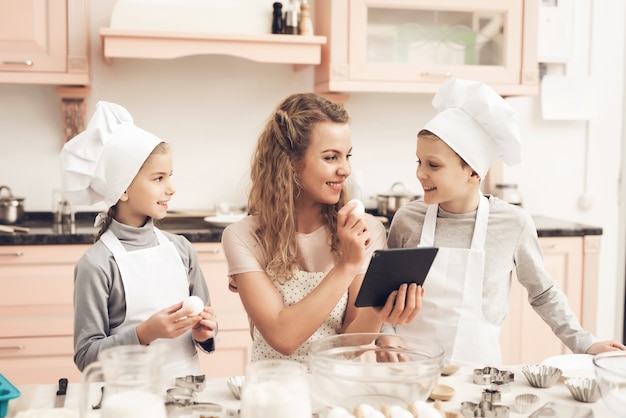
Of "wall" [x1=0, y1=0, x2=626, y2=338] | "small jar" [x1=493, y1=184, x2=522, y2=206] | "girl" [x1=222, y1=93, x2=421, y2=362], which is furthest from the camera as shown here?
"small jar" [x1=493, y1=184, x2=522, y2=206]

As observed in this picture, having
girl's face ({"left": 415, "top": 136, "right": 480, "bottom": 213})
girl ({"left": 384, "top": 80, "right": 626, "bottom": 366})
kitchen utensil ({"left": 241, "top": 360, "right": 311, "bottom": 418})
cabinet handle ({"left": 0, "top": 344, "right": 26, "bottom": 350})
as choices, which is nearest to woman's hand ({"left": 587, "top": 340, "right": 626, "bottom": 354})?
girl ({"left": 384, "top": 80, "right": 626, "bottom": 366})

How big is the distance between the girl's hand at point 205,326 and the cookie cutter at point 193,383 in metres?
0.16

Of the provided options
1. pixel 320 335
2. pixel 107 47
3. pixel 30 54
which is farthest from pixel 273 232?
pixel 30 54

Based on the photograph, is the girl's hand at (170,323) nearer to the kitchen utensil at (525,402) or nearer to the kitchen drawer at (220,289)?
the kitchen utensil at (525,402)

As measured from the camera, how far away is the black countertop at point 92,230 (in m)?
2.66

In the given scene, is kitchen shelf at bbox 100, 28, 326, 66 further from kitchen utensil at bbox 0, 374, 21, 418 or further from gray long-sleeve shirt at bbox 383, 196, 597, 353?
kitchen utensil at bbox 0, 374, 21, 418

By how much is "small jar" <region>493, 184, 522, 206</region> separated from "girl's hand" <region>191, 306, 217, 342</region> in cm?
215

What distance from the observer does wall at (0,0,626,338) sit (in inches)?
124

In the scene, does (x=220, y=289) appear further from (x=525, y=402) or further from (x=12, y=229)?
(x=525, y=402)

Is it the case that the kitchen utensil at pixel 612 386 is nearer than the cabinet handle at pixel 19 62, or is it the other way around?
the kitchen utensil at pixel 612 386

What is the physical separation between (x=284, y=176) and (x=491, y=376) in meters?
0.66

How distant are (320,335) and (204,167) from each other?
1.76 m

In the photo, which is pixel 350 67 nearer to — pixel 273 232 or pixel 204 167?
pixel 204 167

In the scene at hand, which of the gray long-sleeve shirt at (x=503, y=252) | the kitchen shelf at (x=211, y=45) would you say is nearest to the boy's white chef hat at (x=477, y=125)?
the gray long-sleeve shirt at (x=503, y=252)
